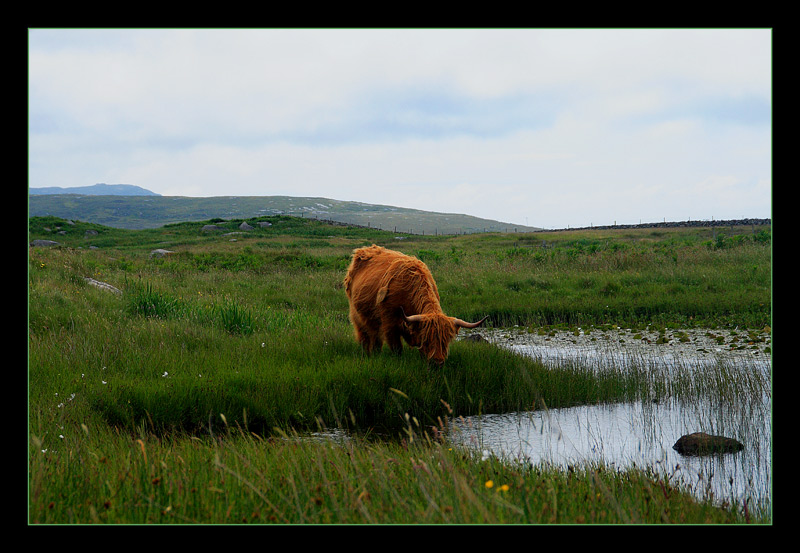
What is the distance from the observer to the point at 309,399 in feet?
22.9

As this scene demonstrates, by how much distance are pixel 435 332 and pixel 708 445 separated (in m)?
3.46

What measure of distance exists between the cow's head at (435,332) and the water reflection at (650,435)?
40.6 inches

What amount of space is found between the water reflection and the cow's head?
40.6 inches

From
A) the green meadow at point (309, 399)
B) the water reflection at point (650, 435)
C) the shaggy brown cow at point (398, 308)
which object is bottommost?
the water reflection at point (650, 435)

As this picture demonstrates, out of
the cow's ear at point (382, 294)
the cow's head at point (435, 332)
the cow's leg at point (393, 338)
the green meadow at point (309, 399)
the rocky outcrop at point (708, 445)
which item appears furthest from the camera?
the cow's leg at point (393, 338)

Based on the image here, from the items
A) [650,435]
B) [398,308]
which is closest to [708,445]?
[650,435]

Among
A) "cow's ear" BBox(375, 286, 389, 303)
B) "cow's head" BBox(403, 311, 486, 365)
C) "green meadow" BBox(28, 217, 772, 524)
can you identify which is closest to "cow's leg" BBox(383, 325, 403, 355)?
"green meadow" BBox(28, 217, 772, 524)

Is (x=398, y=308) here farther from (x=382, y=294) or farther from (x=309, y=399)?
(x=309, y=399)

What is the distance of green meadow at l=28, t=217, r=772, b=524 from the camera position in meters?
2.91

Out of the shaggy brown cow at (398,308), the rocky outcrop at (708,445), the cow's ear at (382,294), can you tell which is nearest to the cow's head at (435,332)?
the shaggy brown cow at (398,308)

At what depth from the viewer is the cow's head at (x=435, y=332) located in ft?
24.8

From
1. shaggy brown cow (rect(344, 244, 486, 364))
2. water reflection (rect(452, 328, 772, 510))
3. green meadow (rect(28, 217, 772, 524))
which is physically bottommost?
water reflection (rect(452, 328, 772, 510))

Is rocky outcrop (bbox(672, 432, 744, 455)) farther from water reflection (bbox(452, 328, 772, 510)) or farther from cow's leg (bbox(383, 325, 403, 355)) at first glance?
cow's leg (bbox(383, 325, 403, 355))

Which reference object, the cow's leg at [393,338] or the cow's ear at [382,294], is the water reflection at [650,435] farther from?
the cow's ear at [382,294]
